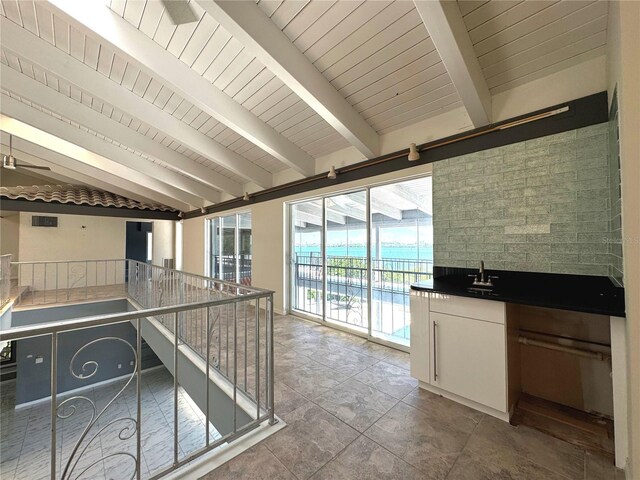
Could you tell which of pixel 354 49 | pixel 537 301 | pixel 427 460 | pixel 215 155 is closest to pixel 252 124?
pixel 215 155

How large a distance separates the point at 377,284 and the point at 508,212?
2.03 meters

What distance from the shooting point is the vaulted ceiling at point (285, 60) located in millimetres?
1717

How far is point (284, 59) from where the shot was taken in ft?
6.49

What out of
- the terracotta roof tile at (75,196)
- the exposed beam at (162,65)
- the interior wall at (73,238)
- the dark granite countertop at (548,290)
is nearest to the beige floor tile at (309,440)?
the dark granite countertop at (548,290)

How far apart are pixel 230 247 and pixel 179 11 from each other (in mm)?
4762

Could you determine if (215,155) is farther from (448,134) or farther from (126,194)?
(126,194)

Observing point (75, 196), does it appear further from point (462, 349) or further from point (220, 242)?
point (462, 349)

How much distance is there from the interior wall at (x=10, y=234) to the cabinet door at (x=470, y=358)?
9636 mm

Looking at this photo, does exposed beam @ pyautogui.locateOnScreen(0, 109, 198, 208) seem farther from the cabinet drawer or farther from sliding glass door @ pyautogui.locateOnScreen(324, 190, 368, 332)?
the cabinet drawer

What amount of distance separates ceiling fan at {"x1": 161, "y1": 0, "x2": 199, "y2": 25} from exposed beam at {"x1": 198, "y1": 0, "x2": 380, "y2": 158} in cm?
32

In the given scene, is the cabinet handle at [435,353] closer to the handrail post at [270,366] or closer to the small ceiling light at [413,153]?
the handrail post at [270,366]

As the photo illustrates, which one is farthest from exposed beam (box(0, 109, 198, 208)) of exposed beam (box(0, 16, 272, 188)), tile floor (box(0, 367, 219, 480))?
tile floor (box(0, 367, 219, 480))

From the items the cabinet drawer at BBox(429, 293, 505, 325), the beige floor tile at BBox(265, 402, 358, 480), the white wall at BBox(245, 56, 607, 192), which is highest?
the white wall at BBox(245, 56, 607, 192)

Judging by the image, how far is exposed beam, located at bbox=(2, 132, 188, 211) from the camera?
4.43 metres
